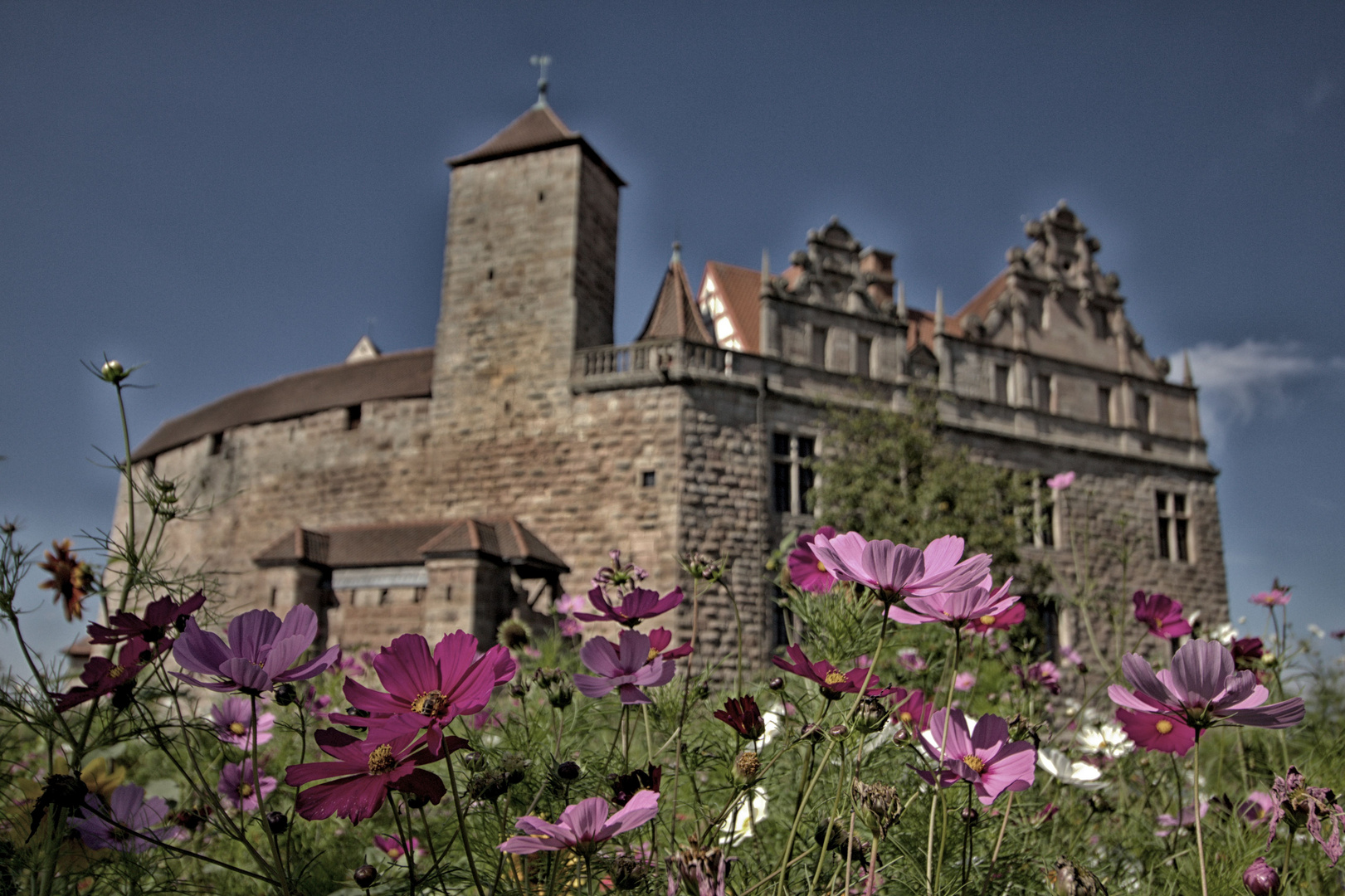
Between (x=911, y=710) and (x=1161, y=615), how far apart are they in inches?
33.4

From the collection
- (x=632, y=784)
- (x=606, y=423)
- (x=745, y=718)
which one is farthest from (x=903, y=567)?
(x=606, y=423)

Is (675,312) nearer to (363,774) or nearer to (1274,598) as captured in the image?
(1274,598)

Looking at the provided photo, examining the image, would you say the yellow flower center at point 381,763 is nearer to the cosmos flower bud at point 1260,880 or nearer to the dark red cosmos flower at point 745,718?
the dark red cosmos flower at point 745,718

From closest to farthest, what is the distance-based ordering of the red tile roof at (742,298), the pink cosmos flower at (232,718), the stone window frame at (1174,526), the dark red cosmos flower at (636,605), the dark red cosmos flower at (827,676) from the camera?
the dark red cosmos flower at (827,676)
the dark red cosmos flower at (636,605)
the pink cosmos flower at (232,718)
the red tile roof at (742,298)
the stone window frame at (1174,526)

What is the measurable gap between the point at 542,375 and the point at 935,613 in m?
14.1

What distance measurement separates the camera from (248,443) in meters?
17.7

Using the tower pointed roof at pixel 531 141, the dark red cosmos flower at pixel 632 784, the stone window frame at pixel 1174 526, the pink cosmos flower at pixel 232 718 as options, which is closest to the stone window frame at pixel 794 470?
the tower pointed roof at pixel 531 141

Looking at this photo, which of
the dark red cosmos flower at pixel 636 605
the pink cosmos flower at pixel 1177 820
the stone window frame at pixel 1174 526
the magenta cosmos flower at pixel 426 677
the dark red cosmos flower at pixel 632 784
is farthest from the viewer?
the stone window frame at pixel 1174 526

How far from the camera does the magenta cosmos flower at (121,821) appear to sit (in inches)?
58.3

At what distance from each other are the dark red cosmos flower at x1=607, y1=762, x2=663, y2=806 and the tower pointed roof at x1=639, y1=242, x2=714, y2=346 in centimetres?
1489

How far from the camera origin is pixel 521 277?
51.5 feet

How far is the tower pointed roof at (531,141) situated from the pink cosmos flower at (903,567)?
15.9m

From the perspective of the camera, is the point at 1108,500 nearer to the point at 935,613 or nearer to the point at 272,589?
the point at 272,589

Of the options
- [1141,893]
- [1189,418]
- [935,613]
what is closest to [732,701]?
[935,613]
